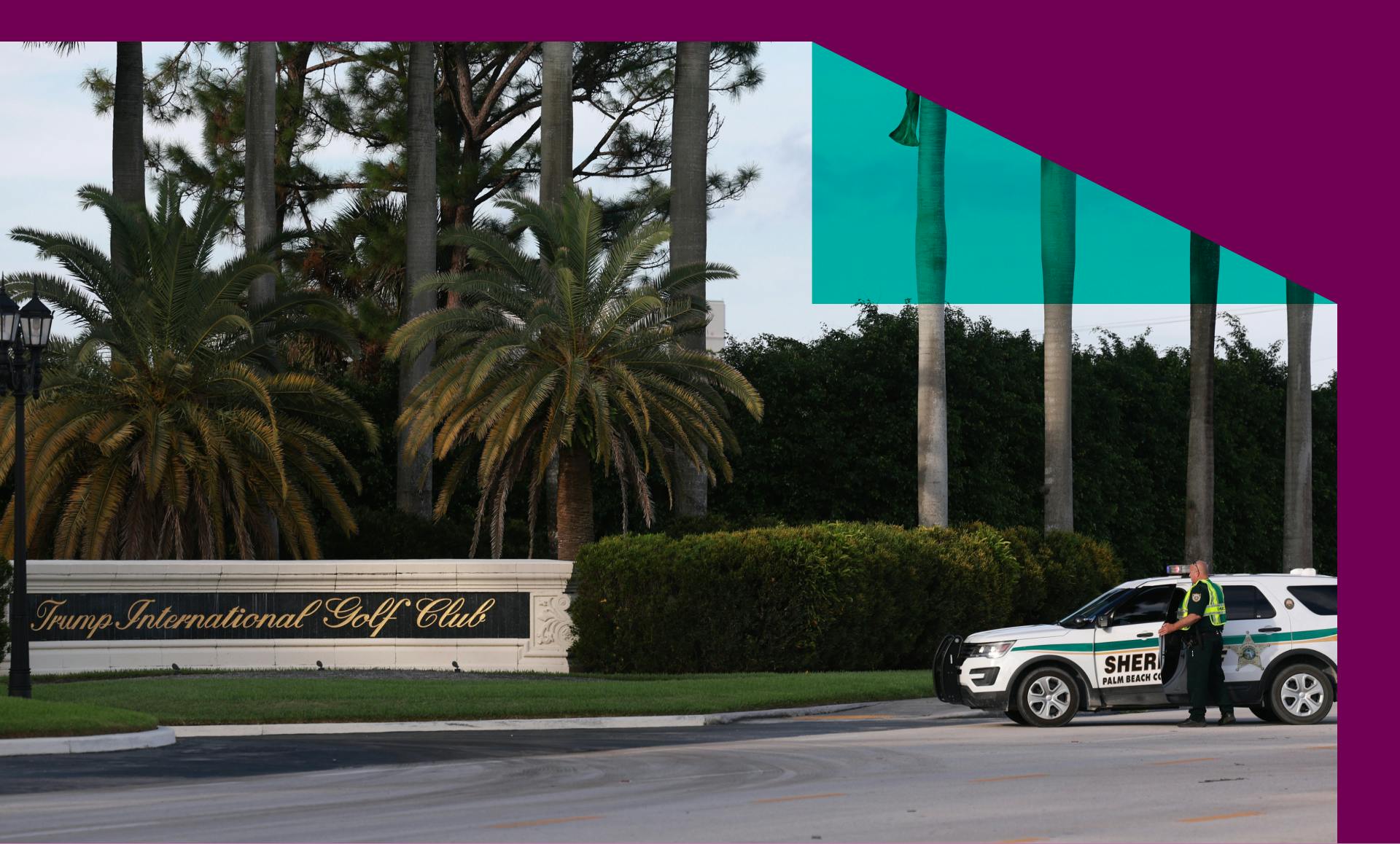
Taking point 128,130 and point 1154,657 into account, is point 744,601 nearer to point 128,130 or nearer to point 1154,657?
point 1154,657

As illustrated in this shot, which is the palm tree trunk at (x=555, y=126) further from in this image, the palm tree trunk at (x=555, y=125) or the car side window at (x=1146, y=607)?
the car side window at (x=1146, y=607)

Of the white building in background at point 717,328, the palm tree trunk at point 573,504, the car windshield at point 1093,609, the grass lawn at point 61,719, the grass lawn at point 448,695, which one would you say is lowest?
the grass lawn at point 448,695

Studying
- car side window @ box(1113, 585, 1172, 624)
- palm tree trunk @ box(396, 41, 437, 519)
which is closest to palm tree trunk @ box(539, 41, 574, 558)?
palm tree trunk @ box(396, 41, 437, 519)

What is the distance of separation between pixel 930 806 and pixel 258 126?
2789 cm

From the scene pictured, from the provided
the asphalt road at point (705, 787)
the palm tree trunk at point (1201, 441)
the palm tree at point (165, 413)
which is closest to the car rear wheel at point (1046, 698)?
the asphalt road at point (705, 787)

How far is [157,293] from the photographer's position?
2820 centimetres

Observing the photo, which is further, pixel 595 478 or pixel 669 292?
pixel 595 478

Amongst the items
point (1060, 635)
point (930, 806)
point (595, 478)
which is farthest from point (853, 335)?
point (930, 806)

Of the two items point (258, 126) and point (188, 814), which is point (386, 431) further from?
point (188, 814)

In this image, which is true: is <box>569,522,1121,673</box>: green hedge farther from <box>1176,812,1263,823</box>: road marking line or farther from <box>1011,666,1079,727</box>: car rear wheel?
<box>1176,812,1263,823</box>: road marking line

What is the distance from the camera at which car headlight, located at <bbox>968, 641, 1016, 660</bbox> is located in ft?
58.2

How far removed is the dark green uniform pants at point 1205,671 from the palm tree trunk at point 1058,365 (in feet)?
57.2

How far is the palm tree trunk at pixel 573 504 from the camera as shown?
1133 inches

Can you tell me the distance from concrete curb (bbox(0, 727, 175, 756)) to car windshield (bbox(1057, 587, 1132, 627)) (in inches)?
378
